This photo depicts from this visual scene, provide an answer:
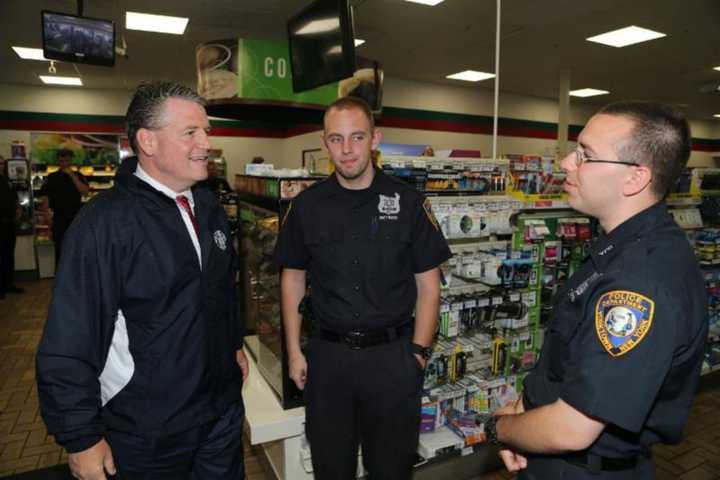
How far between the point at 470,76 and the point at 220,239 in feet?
29.9

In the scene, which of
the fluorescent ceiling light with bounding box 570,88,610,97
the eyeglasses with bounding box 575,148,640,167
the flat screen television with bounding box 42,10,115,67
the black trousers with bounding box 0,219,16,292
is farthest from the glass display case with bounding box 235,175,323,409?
the fluorescent ceiling light with bounding box 570,88,610,97

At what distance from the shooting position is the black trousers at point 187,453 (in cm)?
150

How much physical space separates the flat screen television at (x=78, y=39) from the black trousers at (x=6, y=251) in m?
3.57

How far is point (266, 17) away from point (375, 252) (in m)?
4.95

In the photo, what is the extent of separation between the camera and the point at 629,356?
1.06m

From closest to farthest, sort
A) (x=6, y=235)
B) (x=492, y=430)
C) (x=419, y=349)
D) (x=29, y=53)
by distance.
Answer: (x=492, y=430) → (x=419, y=349) → (x=6, y=235) → (x=29, y=53)

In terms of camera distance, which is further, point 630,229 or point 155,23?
point 155,23

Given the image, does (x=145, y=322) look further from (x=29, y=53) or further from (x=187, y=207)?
(x=29, y=53)

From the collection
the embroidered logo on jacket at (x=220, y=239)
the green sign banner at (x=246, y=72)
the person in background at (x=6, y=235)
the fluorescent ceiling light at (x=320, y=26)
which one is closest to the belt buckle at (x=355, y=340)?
the embroidered logo on jacket at (x=220, y=239)

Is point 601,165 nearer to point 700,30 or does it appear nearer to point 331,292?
point 331,292

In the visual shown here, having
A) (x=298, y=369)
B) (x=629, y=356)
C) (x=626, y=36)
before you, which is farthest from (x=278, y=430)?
(x=626, y=36)

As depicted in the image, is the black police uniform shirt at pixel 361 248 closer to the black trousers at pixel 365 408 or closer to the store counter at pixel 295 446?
the black trousers at pixel 365 408

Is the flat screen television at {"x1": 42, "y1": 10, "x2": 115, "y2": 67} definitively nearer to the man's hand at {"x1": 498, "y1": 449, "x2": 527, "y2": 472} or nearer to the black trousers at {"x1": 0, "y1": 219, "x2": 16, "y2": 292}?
the black trousers at {"x1": 0, "y1": 219, "x2": 16, "y2": 292}

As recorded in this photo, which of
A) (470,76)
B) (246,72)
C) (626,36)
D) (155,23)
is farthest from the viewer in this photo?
(470,76)
